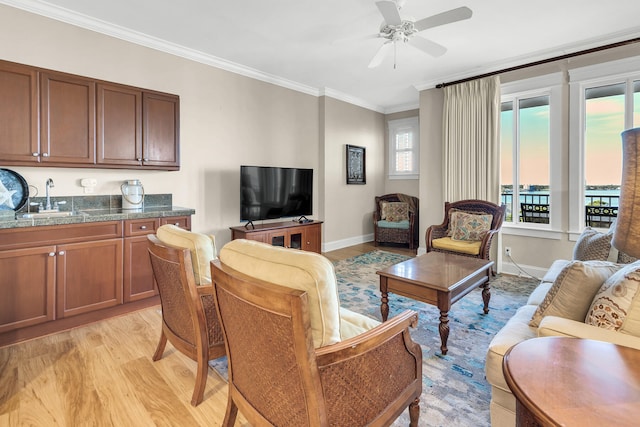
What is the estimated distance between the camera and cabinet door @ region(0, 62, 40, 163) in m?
2.43

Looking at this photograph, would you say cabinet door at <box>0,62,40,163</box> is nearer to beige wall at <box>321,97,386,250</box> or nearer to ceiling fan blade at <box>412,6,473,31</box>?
ceiling fan blade at <box>412,6,473,31</box>

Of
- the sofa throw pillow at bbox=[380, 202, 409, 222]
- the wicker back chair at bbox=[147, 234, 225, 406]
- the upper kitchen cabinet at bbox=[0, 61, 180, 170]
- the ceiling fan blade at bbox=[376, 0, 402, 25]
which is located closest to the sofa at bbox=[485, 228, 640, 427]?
the wicker back chair at bbox=[147, 234, 225, 406]

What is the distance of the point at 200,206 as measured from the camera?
156 inches

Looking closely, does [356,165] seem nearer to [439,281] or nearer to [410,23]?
[410,23]

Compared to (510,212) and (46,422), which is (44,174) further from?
(510,212)

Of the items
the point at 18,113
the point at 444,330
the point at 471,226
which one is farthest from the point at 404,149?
the point at 18,113

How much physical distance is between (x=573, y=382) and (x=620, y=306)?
0.58 meters

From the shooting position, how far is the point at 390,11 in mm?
2559

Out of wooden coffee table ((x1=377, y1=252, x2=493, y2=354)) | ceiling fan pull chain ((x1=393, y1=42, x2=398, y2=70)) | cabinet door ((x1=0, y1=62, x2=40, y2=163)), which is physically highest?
ceiling fan pull chain ((x1=393, y1=42, x2=398, y2=70))

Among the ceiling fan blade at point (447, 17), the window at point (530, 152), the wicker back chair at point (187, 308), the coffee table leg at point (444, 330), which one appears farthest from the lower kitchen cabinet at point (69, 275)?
the window at point (530, 152)

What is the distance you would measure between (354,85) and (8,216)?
15.1ft

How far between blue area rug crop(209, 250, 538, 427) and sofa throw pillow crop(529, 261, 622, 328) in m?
0.68

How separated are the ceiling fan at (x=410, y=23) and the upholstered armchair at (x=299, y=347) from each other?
237 centimetres

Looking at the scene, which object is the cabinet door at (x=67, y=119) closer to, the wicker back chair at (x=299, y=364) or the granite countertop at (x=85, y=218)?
the granite countertop at (x=85, y=218)
